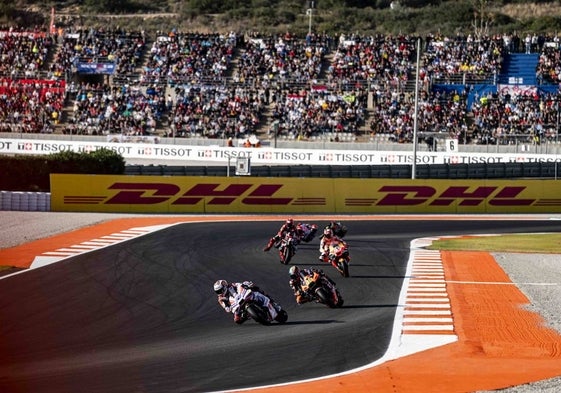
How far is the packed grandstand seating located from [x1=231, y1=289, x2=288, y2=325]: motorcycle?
46.1 m

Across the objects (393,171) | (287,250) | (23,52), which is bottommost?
(393,171)

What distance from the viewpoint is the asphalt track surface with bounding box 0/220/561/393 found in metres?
15.1

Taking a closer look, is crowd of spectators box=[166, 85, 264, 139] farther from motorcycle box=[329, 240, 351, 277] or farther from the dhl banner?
motorcycle box=[329, 240, 351, 277]

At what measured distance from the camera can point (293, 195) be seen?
4822 centimetres

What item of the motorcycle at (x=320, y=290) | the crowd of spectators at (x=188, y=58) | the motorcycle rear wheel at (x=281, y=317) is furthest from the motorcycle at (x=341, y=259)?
the crowd of spectators at (x=188, y=58)

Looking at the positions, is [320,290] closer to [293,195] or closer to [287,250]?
[287,250]

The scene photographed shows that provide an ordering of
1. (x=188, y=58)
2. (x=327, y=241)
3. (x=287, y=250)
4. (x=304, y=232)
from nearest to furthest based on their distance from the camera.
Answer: (x=327, y=241) → (x=287, y=250) → (x=304, y=232) → (x=188, y=58)

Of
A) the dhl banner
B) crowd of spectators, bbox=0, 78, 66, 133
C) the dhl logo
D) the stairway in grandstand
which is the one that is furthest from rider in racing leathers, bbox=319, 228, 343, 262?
the stairway in grandstand

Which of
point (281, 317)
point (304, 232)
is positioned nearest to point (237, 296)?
point (281, 317)

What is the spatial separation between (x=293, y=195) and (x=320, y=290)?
26.6 m

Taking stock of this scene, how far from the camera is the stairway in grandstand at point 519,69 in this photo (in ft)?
242

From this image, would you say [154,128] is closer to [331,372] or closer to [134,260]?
[134,260]

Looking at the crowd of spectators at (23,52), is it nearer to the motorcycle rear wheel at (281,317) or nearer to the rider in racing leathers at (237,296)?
the rider in racing leathers at (237,296)

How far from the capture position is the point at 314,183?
48.7 meters
